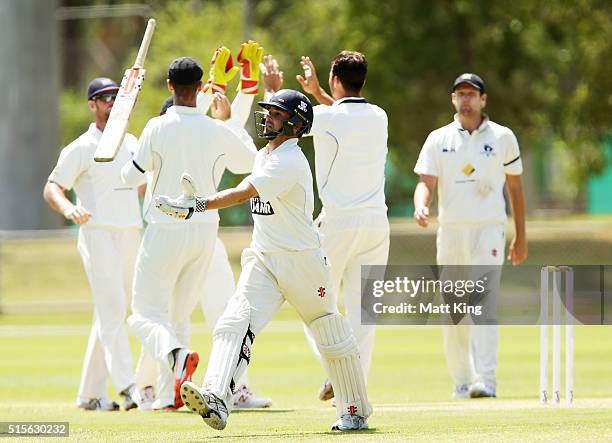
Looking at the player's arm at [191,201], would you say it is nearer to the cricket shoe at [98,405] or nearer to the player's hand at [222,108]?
the player's hand at [222,108]

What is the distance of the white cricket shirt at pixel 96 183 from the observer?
9.65 m

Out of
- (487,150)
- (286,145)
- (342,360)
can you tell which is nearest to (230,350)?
(342,360)

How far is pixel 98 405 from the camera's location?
9672 mm

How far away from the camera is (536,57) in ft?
99.5

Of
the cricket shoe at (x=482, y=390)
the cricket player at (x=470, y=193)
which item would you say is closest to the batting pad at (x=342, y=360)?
the cricket shoe at (x=482, y=390)

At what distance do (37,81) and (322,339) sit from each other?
912 inches

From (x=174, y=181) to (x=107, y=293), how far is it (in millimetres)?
1413

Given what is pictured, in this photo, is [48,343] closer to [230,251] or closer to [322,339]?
[230,251]

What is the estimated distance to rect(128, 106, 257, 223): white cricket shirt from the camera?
8586 mm

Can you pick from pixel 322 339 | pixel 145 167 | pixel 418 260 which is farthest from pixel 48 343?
pixel 322 339

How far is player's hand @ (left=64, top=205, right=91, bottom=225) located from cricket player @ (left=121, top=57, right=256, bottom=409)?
0.56m

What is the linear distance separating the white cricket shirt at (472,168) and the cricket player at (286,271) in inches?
108

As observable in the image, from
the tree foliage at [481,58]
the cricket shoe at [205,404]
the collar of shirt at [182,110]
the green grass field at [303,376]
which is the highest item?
the tree foliage at [481,58]

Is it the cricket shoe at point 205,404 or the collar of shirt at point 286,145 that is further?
the collar of shirt at point 286,145
